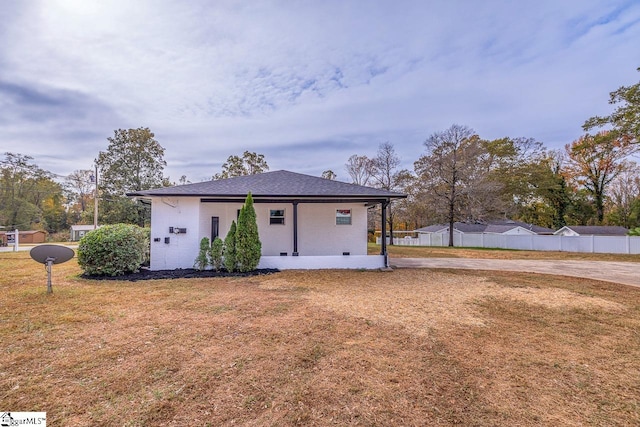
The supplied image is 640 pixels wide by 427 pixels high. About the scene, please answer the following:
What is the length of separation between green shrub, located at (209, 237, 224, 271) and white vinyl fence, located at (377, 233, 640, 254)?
21299 mm

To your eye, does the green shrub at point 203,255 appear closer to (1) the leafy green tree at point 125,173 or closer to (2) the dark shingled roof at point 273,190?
(2) the dark shingled roof at point 273,190

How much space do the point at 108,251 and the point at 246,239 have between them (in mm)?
3841

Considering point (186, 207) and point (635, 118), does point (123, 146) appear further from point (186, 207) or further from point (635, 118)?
point (635, 118)

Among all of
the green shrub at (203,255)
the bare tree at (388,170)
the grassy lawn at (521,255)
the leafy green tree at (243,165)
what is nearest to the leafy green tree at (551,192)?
the bare tree at (388,170)

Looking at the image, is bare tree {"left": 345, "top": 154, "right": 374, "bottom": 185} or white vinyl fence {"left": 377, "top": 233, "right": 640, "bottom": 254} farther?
bare tree {"left": 345, "top": 154, "right": 374, "bottom": 185}

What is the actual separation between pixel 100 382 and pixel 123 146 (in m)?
26.5

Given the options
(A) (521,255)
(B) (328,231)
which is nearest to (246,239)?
(B) (328,231)

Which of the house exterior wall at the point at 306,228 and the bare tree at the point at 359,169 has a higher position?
the bare tree at the point at 359,169

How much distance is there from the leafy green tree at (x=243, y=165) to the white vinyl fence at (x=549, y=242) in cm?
1990

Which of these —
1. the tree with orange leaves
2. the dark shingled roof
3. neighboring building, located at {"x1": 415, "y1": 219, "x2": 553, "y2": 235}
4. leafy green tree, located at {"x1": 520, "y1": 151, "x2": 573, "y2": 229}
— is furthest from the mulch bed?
the tree with orange leaves

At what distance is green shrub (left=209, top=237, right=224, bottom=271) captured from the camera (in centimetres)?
895

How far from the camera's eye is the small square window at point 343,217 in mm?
12055

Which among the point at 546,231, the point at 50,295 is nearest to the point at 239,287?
the point at 50,295

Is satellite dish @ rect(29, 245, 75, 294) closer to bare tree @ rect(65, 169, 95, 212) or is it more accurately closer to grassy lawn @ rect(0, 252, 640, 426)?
grassy lawn @ rect(0, 252, 640, 426)
